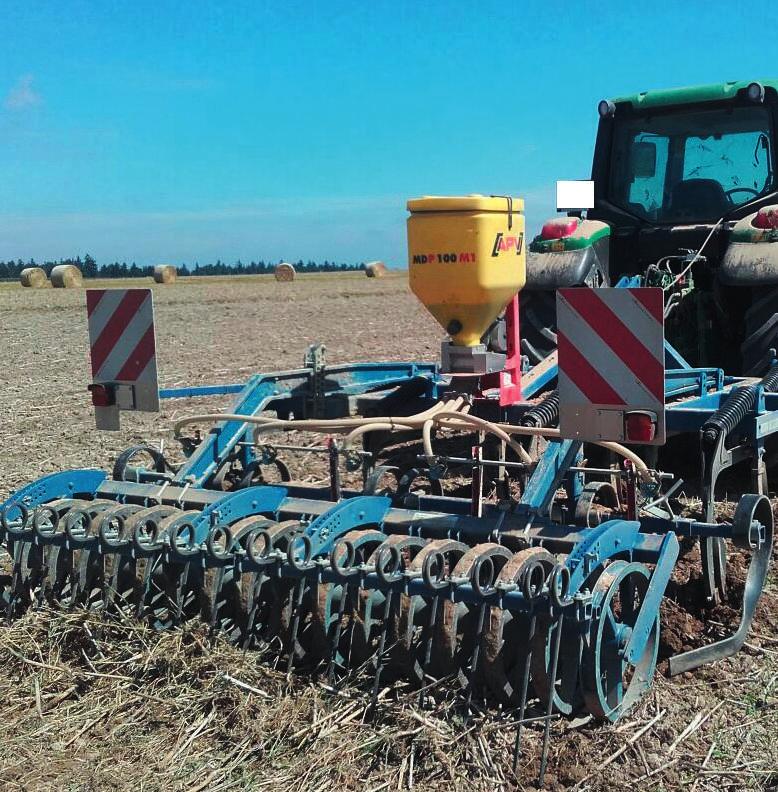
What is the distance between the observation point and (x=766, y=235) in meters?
5.37

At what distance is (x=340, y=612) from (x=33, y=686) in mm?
1078

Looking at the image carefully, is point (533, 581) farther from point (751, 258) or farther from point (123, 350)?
point (751, 258)

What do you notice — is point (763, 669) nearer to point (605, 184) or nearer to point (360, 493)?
point (360, 493)

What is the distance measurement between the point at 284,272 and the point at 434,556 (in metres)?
37.8

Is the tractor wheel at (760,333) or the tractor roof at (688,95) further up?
the tractor roof at (688,95)

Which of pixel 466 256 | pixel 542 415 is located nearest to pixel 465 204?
pixel 466 256

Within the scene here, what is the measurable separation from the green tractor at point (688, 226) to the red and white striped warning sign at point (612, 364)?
2.24 m

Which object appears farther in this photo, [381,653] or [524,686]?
[381,653]

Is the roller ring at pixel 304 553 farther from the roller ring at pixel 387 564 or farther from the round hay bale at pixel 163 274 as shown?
the round hay bale at pixel 163 274

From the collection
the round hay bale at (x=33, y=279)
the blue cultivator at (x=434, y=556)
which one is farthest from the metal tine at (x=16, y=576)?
the round hay bale at (x=33, y=279)

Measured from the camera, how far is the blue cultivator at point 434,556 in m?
3.00

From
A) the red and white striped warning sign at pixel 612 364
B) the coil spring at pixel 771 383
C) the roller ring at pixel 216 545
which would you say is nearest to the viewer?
the red and white striped warning sign at pixel 612 364

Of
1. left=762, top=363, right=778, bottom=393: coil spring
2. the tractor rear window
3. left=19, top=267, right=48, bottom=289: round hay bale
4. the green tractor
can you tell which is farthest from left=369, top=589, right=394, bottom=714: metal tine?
left=19, top=267, right=48, bottom=289: round hay bale

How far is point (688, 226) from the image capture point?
6.15m
